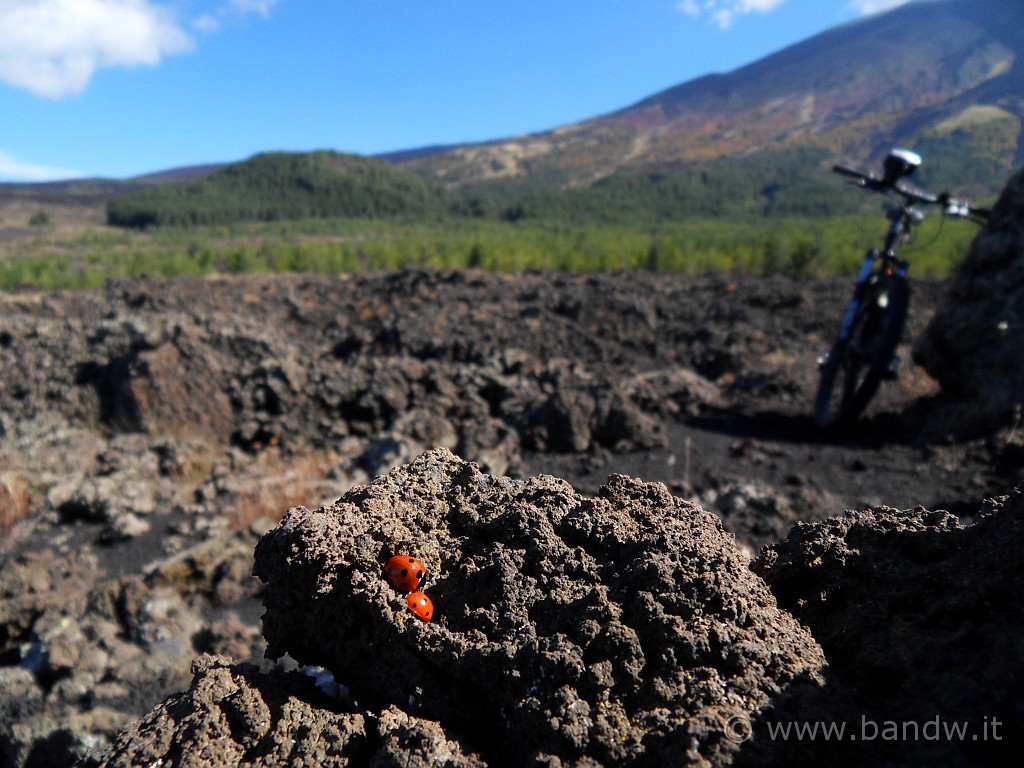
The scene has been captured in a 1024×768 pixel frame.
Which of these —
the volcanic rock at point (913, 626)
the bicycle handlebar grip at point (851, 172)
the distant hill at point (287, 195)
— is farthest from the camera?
the distant hill at point (287, 195)

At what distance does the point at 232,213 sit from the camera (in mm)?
66000

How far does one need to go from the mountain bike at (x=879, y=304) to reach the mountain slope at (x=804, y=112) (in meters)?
22.7

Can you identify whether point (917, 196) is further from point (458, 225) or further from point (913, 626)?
point (458, 225)

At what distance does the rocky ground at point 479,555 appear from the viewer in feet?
3.44

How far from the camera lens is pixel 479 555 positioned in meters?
1.30

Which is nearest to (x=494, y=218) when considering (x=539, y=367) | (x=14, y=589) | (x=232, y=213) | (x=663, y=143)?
(x=232, y=213)

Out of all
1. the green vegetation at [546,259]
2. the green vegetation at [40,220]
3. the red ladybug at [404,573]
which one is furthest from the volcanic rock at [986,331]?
the green vegetation at [40,220]

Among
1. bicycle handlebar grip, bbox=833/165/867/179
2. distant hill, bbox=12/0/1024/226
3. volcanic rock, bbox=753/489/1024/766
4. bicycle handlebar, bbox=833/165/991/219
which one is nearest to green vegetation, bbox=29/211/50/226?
distant hill, bbox=12/0/1024/226

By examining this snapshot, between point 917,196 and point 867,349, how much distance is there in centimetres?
101

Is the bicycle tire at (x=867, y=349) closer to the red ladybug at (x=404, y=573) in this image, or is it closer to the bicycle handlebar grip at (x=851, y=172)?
the bicycle handlebar grip at (x=851, y=172)

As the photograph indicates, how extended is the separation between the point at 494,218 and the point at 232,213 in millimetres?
23767

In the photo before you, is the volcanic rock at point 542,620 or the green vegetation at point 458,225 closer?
the volcanic rock at point 542,620

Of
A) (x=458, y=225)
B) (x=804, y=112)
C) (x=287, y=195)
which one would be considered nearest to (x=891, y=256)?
(x=458, y=225)

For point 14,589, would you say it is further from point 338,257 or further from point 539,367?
point 338,257
